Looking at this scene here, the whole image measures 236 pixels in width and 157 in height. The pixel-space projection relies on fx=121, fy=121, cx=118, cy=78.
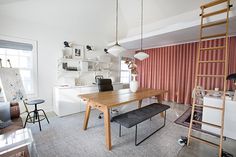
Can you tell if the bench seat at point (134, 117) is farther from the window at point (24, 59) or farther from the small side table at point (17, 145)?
the window at point (24, 59)

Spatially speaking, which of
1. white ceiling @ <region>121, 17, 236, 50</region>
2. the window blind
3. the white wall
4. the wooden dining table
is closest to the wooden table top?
the wooden dining table

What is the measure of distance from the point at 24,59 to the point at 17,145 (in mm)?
2546

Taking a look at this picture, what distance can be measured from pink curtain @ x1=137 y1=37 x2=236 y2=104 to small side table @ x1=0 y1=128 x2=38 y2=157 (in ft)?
15.2

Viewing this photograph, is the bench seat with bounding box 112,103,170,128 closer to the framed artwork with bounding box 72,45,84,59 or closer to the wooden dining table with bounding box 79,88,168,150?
the wooden dining table with bounding box 79,88,168,150

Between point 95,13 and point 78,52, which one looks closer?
point 95,13

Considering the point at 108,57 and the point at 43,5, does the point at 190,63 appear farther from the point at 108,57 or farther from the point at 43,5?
the point at 43,5

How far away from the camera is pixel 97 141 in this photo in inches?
84.7

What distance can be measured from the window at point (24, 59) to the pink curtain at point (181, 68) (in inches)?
172

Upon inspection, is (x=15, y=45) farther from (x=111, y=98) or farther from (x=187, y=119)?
(x=187, y=119)

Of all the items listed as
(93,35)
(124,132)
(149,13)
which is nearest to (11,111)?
(124,132)

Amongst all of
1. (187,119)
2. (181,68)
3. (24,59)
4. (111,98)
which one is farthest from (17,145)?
(181,68)

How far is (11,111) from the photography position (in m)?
2.06

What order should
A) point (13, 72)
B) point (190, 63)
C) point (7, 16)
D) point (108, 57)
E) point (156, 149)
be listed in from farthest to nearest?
point (108, 57) → point (190, 63) → point (7, 16) → point (13, 72) → point (156, 149)

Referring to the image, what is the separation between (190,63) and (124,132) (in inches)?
138
